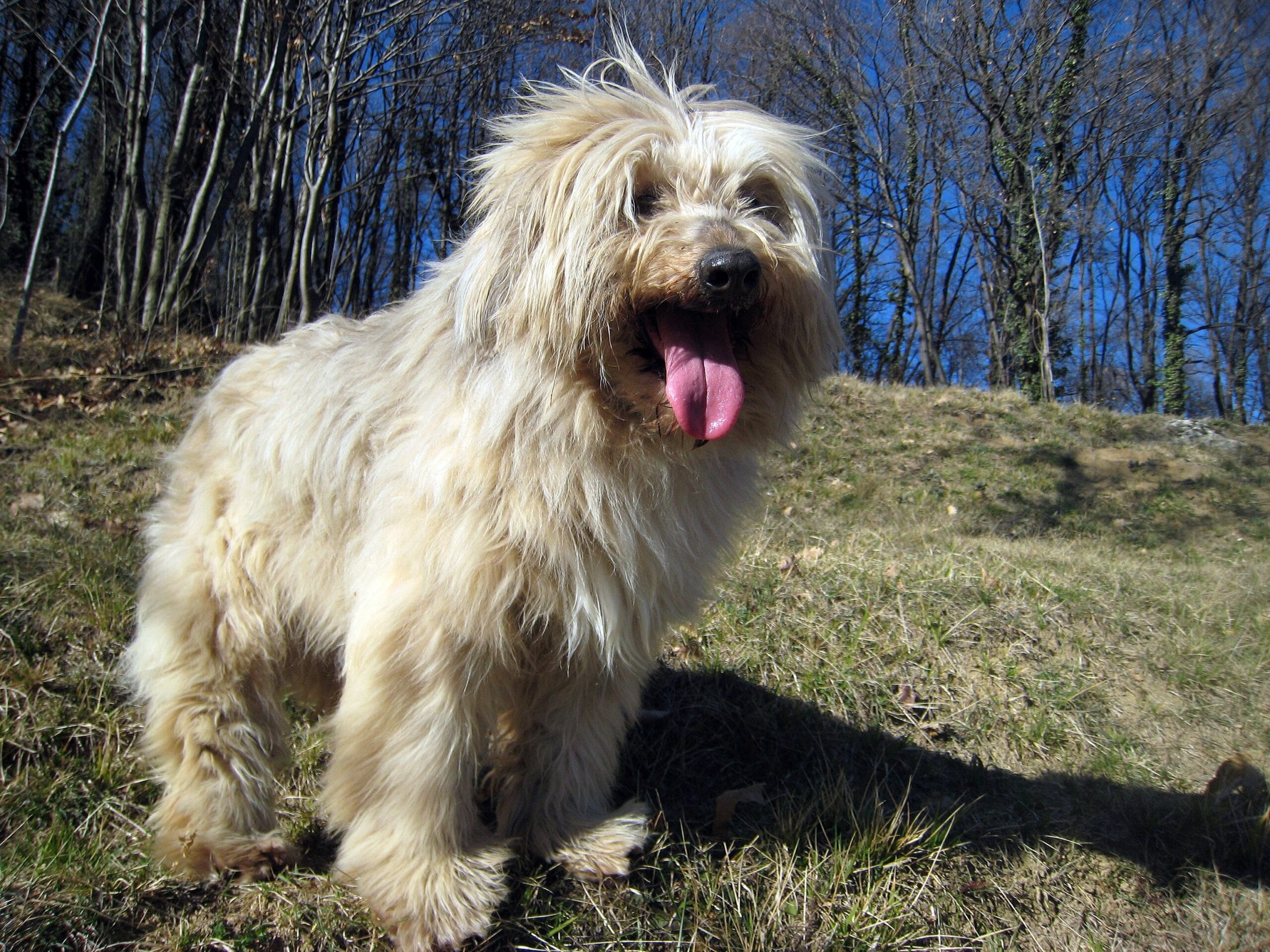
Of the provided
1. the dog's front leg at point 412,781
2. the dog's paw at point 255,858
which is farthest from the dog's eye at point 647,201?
the dog's paw at point 255,858

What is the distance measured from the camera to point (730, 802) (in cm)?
289

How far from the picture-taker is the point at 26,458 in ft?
18.8

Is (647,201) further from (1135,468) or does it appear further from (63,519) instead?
(1135,468)

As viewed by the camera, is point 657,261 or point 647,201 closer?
point 657,261

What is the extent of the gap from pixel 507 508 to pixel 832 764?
1.84 m

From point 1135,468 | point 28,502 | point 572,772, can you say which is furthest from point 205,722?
point 1135,468

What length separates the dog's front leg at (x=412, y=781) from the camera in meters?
2.22

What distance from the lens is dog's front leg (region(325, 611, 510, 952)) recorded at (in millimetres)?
2223

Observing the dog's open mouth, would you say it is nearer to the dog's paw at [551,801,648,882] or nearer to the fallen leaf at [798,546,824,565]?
the dog's paw at [551,801,648,882]

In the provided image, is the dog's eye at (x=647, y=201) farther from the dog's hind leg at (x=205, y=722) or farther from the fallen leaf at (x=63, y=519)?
the fallen leaf at (x=63, y=519)

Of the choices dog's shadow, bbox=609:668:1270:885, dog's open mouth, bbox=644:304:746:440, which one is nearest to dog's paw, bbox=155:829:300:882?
dog's shadow, bbox=609:668:1270:885

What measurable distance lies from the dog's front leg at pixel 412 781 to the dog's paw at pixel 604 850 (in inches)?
10.1

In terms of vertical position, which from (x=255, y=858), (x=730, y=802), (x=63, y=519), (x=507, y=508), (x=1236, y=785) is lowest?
(x=255, y=858)

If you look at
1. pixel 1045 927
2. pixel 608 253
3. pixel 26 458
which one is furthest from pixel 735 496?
pixel 26 458
